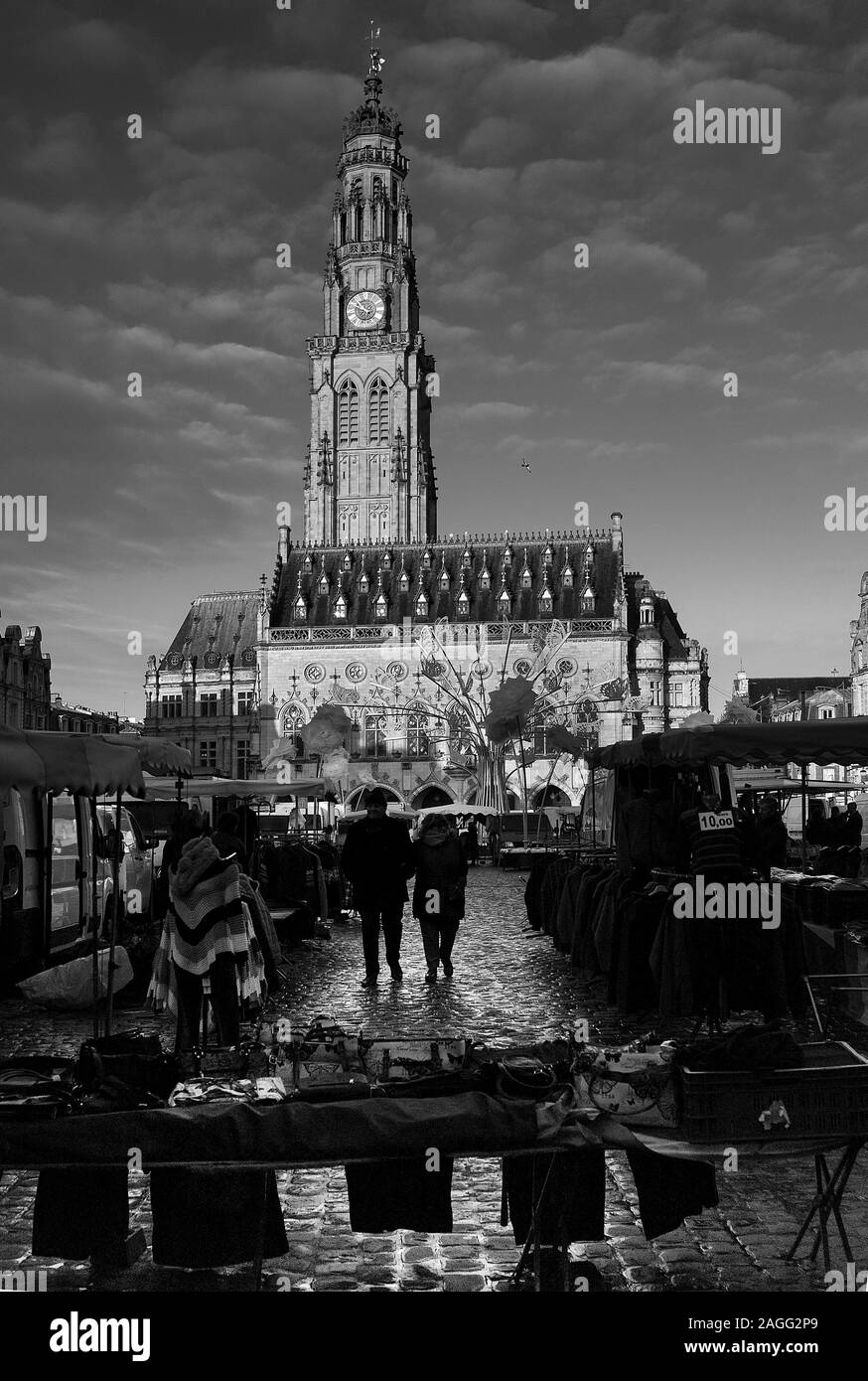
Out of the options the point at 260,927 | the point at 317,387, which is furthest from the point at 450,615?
the point at 260,927

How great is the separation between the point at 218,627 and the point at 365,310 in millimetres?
24360

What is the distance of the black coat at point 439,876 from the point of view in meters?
13.9

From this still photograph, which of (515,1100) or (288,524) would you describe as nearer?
(515,1100)

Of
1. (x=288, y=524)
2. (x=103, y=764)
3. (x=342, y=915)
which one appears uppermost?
(x=288, y=524)

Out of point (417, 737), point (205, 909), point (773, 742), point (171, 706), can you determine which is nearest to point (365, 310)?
point (171, 706)

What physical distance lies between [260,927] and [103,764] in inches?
162

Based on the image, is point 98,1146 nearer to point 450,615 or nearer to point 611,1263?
point 611,1263

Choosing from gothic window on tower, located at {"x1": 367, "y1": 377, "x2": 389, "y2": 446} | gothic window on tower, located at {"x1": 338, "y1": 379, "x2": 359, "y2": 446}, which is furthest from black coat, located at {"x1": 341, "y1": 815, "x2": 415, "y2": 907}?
gothic window on tower, located at {"x1": 338, "y1": 379, "x2": 359, "y2": 446}

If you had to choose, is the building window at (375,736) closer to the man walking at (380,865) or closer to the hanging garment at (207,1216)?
the man walking at (380,865)

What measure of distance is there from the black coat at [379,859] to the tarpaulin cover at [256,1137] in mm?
8465

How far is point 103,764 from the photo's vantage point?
9055 mm

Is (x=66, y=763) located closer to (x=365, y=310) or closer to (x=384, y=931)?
(x=384, y=931)
